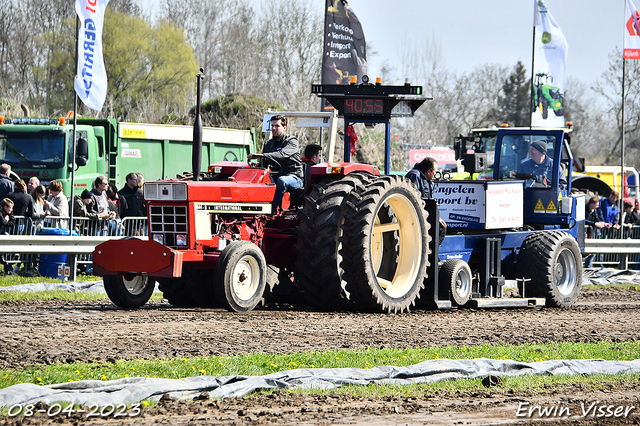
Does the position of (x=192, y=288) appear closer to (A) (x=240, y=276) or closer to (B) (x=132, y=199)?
(A) (x=240, y=276)

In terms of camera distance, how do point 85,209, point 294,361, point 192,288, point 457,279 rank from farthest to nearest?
point 85,209 → point 457,279 → point 192,288 → point 294,361

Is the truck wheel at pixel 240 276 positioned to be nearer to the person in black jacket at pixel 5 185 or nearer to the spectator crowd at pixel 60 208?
the spectator crowd at pixel 60 208

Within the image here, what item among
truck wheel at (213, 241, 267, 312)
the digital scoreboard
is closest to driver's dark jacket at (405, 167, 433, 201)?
the digital scoreboard

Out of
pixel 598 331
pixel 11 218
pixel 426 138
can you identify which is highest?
pixel 426 138

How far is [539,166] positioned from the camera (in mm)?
13148

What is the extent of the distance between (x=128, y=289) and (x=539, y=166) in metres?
6.58

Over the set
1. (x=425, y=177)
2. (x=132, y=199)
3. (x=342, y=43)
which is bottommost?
(x=132, y=199)

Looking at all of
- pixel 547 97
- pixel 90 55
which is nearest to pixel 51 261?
pixel 90 55

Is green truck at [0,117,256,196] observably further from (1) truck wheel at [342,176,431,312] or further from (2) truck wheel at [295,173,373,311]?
(2) truck wheel at [295,173,373,311]


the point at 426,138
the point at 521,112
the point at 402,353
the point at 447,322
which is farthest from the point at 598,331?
the point at 521,112

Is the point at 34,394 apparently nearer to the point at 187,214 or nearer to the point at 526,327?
the point at 187,214

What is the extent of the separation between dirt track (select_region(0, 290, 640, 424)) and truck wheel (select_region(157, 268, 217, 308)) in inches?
9.6

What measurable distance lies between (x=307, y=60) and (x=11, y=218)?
102ft

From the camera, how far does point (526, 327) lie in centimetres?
969
